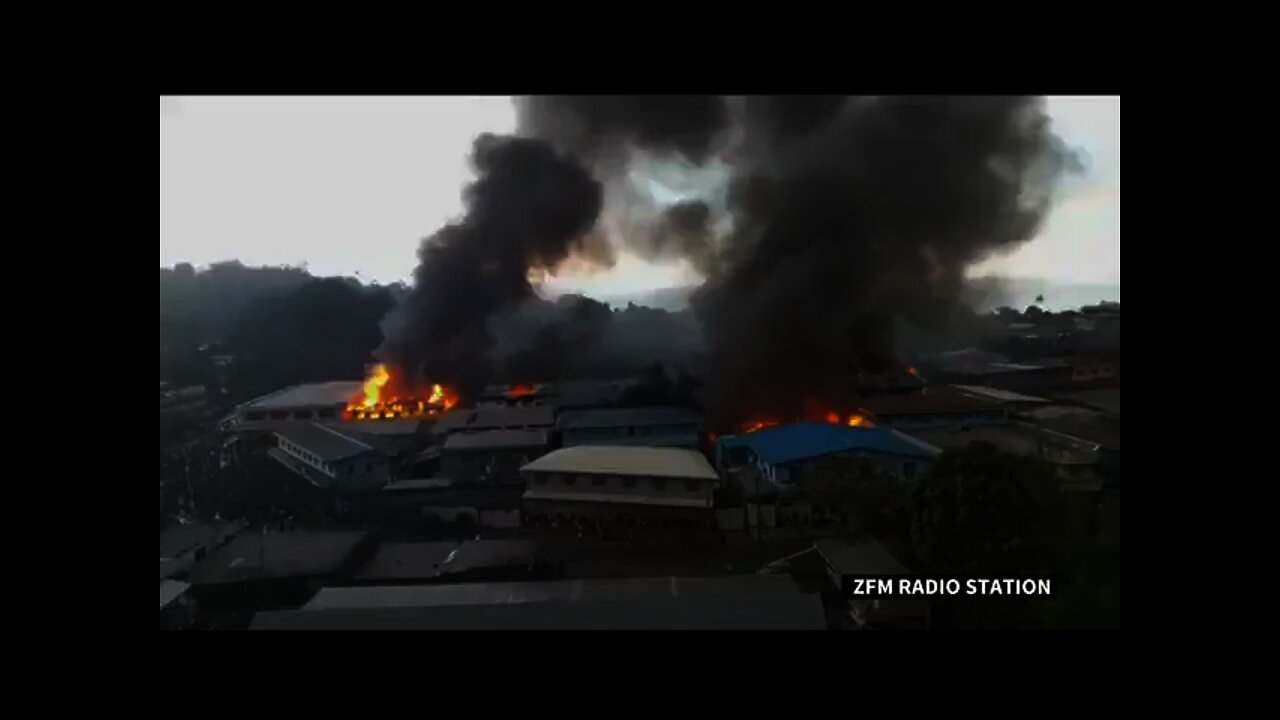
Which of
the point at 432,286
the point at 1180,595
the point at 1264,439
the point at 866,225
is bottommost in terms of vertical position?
the point at 1180,595

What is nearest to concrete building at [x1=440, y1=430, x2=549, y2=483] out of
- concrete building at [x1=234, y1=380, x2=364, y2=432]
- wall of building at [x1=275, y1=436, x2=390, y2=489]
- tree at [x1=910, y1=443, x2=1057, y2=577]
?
wall of building at [x1=275, y1=436, x2=390, y2=489]

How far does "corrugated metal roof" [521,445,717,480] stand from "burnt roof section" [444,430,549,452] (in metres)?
0.08

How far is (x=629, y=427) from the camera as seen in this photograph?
2.51 metres

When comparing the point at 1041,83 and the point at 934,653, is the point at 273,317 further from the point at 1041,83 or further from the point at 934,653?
the point at 1041,83

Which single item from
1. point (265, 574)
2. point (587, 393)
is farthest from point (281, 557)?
point (587, 393)

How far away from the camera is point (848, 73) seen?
2.23 metres

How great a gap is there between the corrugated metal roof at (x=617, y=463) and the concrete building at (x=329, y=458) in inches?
23.4

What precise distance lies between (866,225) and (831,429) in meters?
0.80

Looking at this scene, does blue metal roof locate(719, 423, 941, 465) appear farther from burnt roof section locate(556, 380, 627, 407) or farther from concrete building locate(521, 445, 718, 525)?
burnt roof section locate(556, 380, 627, 407)

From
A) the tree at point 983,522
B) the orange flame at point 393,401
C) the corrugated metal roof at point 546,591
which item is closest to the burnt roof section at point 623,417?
the orange flame at point 393,401

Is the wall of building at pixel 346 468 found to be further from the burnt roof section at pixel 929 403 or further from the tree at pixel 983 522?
the tree at pixel 983 522

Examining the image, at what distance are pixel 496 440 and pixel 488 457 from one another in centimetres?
7

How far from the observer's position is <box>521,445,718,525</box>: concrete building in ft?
8.06

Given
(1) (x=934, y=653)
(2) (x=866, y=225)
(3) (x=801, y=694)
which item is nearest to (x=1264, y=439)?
(1) (x=934, y=653)
